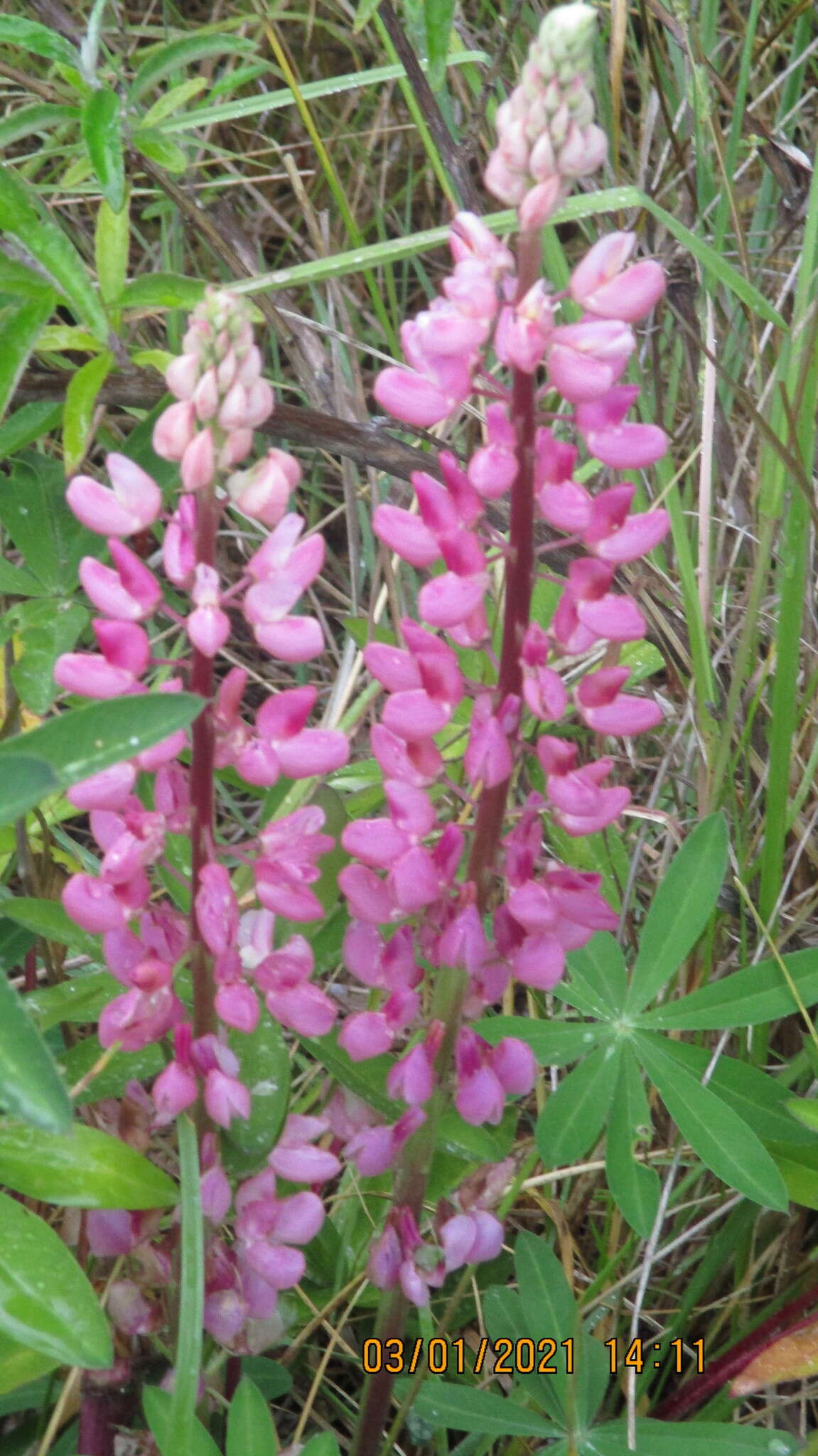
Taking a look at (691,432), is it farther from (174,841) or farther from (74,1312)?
(74,1312)

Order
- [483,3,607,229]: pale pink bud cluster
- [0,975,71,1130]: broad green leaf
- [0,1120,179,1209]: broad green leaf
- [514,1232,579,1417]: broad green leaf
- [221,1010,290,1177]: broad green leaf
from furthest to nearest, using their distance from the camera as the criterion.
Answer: [514,1232,579,1417]: broad green leaf, [221,1010,290,1177]: broad green leaf, [0,1120,179,1209]: broad green leaf, [483,3,607,229]: pale pink bud cluster, [0,975,71,1130]: broad green leaf

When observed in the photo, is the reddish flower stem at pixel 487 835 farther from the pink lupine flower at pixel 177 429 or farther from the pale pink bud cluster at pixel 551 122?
the pink lupine flower at pixel 177 429

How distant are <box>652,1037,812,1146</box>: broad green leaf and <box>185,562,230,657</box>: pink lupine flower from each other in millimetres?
733

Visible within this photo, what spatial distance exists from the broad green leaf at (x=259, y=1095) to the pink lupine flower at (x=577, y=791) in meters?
0.34

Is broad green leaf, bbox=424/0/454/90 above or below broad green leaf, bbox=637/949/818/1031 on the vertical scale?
above

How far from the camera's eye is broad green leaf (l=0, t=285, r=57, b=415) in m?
1.34

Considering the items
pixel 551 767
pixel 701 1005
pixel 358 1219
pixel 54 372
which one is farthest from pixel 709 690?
pixel 54 372

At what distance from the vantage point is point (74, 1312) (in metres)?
1.04

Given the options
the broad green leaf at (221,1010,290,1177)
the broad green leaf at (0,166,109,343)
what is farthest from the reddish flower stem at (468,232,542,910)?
the broad green leaf at (0,166,109,343)

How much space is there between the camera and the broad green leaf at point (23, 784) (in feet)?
2.89

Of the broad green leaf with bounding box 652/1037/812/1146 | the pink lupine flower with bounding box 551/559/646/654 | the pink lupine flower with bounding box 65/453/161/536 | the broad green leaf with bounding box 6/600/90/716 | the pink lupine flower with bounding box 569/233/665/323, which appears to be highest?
the pink lupine flower with bounding box 569/233/665/323

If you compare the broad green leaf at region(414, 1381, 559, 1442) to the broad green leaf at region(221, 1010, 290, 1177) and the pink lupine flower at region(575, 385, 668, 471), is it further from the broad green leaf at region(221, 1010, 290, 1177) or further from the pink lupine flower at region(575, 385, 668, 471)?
the pink lupine flower at region(575, 385, 668, 471)

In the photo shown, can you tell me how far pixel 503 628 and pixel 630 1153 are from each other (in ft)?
1.83

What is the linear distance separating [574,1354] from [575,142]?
1077 mm
